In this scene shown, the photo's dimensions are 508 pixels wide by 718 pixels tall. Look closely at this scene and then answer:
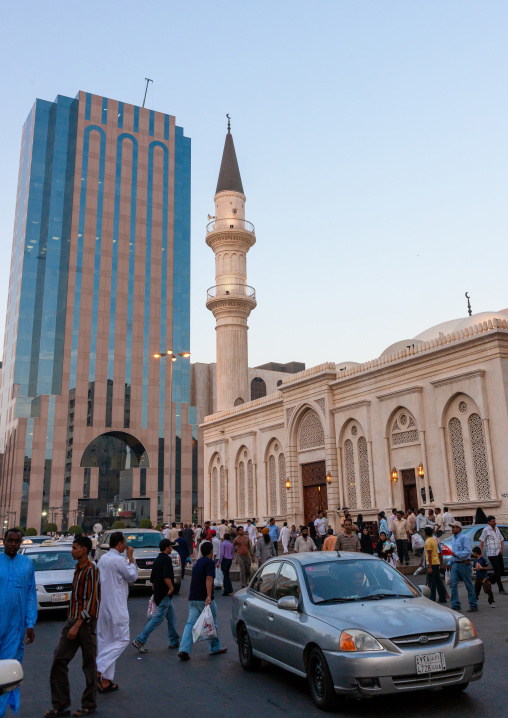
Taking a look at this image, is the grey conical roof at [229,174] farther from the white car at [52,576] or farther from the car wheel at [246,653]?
the car wheel at [246,653]

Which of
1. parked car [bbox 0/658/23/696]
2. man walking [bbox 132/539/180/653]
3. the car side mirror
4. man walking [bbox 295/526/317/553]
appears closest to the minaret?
man walking [bbox 295/526/317/553]

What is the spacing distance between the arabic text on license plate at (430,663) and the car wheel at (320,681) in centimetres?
81

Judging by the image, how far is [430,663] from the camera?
5562 mm

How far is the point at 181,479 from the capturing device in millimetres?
63219

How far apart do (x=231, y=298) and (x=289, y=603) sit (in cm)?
3313

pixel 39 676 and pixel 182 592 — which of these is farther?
pixel 182 592

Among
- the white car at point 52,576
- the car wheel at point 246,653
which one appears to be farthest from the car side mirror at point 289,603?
the white car at point 52,576

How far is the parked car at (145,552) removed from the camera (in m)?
16.1

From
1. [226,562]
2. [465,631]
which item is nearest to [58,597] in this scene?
[226,562]

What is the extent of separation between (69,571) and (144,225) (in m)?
57.2

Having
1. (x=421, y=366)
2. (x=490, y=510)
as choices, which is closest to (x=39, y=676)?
(x=490, y=510)

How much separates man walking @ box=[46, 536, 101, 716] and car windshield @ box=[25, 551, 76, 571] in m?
7.81

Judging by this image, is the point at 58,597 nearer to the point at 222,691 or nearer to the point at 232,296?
the point at 222,691

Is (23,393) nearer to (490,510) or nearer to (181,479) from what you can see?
(181,479)
